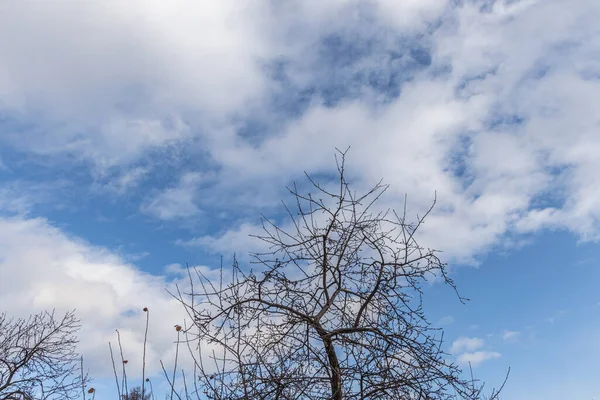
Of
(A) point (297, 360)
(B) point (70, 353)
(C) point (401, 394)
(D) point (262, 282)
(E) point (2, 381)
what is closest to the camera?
(C) point (401, 394)

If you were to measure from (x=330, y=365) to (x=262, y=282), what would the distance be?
3.11 feet

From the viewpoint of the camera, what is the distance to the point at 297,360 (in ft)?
13.5

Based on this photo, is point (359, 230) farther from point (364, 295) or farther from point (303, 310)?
point (303, 310)

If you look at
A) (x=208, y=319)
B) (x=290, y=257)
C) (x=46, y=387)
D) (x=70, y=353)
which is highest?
(x=70, y=353)

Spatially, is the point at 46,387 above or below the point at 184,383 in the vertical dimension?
above

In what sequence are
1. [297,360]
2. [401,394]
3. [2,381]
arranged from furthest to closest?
[2,381] < [297,360] < [401,394]

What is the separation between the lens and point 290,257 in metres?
4.76

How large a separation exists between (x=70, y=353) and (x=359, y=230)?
13.2 m

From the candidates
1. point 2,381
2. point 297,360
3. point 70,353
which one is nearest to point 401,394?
point 297,360

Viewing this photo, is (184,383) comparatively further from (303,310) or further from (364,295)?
(364,295)

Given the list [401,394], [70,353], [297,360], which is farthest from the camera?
[70,353]

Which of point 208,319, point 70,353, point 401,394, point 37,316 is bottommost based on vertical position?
point 401,394

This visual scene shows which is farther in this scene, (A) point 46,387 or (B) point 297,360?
(A) point 46,387

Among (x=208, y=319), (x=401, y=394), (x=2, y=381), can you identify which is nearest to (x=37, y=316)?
(x=2, y=381)
